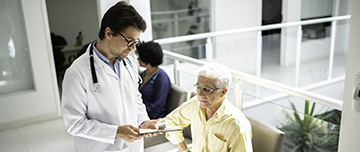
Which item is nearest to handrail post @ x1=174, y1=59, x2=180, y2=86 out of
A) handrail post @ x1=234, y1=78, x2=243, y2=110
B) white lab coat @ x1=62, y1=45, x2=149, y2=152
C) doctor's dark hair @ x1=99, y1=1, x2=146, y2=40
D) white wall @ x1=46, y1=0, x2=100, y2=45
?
handrail post @ x1=234, y1=78, x2=243, y2=110

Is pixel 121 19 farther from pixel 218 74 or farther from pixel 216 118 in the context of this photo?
pixel 216 118

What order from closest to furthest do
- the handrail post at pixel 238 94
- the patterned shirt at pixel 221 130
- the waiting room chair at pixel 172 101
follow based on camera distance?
the patterned shirt at pixel 221 130, the handrail post at pixel 238 94, the waiting room chair at pixel 172 101

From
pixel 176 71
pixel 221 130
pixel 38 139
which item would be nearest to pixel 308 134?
pixel 221 130

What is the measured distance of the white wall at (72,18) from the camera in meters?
7.28

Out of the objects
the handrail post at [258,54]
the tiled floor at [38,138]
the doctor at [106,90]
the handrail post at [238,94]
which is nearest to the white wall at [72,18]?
the tiled floor at [38,138]

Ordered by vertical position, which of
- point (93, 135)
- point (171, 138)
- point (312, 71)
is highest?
point (93, 135)

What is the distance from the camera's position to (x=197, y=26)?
6367 millimetres

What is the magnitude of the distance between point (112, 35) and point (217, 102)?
67cm

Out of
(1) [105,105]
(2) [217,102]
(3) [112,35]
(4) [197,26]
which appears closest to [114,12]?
(3) [112,35]

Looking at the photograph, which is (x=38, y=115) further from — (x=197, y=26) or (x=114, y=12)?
(x=197, y=26)

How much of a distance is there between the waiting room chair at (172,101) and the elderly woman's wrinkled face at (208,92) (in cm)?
92

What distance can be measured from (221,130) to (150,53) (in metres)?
1.30

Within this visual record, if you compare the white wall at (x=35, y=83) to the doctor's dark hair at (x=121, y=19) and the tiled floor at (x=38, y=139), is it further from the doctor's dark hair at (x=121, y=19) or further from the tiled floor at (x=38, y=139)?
the doctor's dark hair at (x=121, y=19)

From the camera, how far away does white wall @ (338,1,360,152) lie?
1586 millimetres
